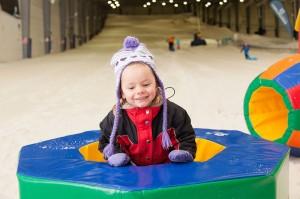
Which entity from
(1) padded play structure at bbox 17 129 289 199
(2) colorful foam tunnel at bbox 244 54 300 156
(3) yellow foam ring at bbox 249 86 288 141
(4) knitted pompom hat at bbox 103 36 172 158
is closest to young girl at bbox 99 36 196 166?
(4) knitted pompom hat at bbox 103 36 172 158

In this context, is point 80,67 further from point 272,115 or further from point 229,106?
point 272,115

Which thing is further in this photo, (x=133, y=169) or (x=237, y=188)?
(x=133, y=169)

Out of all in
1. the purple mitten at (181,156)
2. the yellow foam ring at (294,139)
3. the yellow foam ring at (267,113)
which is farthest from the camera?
the yellow foam ring at (267,113)

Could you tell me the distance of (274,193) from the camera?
2.56m

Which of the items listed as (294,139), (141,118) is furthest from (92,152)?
(294,139)

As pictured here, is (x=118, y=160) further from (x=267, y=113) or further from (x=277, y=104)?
(x=277, y=104)

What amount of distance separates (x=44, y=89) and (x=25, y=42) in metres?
9.62

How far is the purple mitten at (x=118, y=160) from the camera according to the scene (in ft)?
8.82

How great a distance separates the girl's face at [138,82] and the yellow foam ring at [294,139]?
183 cm

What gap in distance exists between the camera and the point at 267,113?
488 cm

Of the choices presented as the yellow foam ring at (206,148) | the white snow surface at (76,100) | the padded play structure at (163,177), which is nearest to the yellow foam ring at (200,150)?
the yellow foam ring at (206,148)

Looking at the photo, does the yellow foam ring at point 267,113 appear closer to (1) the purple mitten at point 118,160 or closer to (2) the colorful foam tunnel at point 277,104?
(2) the colorful foam tunnel at point 277,104

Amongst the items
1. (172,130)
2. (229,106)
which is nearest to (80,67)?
(229,106)

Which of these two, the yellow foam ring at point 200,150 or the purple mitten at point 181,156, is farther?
the yellow foam ring at point 200,150
